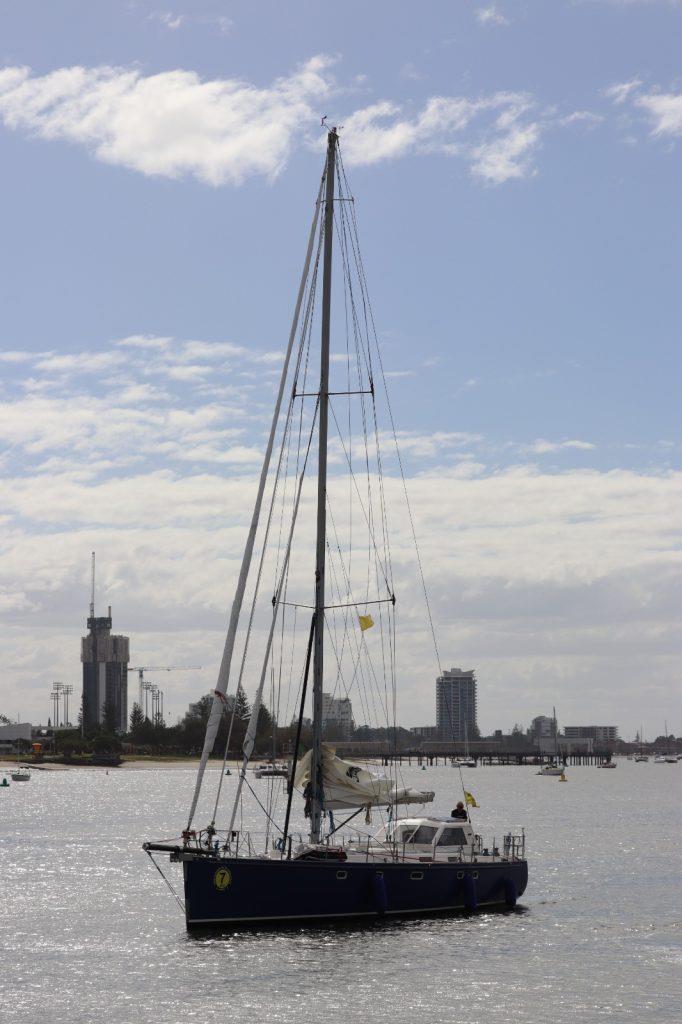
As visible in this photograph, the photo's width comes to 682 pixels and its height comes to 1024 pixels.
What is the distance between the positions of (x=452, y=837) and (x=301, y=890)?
842 cm

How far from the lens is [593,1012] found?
36594 mm

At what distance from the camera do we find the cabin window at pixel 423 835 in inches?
1953

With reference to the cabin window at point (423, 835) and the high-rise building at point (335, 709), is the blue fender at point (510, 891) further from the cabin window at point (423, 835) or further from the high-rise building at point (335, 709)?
the high-rise building at point (335, 709)

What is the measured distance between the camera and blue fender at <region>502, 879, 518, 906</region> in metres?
51.2

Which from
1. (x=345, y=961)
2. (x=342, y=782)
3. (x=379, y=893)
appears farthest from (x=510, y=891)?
(x=345, y=961)

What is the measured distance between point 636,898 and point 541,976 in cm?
2375

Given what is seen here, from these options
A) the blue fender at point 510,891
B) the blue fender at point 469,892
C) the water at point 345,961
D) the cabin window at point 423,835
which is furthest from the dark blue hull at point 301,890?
the blue fender at point 510,891

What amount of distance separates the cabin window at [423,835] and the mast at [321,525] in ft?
16.5

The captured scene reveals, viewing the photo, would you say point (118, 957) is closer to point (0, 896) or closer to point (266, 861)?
point (266, 861)

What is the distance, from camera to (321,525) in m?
46.5

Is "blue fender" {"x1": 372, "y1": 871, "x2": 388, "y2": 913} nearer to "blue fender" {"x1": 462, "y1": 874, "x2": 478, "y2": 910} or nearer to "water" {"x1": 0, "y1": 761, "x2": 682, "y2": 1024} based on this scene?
"water" {"x1": 0, "y1": 761, "x2": 682, "y2": 1024}

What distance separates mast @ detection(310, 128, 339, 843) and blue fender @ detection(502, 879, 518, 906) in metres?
9.14

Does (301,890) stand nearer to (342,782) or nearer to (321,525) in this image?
(342,782)

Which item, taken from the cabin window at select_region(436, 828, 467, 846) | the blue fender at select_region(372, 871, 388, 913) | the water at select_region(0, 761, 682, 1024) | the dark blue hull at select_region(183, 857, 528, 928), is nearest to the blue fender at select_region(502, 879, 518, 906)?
the water at select_region(0, 761, 682, 1024)
